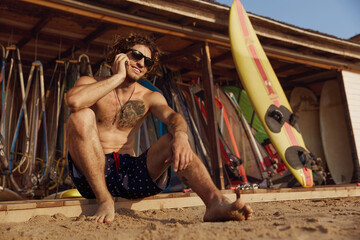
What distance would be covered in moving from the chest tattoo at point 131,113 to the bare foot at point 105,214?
2.23ft

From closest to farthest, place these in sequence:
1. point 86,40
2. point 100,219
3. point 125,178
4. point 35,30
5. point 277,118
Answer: point 100,219 → point 125,178 → point 35,30 → point 277,118 → point 86,40

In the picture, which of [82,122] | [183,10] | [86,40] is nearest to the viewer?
[82,122]

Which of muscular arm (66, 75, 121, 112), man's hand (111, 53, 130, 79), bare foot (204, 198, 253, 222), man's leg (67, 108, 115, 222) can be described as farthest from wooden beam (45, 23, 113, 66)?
bare foot (204, 198, 253, 222)

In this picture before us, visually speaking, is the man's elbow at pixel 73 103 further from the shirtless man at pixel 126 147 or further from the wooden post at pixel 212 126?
the wooden post at pixel 212 126

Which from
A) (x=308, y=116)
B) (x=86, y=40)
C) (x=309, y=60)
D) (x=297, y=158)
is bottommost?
(x=297, y=158)

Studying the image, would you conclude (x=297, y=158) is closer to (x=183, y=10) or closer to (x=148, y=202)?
(x=183, y=10)

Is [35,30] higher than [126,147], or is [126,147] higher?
[35,30]

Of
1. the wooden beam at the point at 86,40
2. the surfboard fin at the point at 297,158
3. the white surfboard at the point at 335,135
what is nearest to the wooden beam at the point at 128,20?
the wooden beam at the point at 86,40

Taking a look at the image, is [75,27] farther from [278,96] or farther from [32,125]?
[278,96]

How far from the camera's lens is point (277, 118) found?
4.60 meters

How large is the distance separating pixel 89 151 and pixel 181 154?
583 millimetres

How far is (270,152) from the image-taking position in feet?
18.2

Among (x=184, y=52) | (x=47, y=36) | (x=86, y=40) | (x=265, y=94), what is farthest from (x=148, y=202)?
(x=47, y=36)

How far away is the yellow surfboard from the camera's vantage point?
14.5ft
